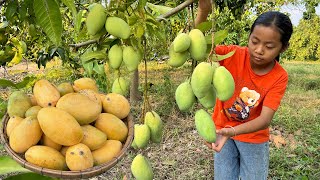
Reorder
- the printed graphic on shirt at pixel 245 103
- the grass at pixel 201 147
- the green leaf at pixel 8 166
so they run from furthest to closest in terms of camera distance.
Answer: the grass at pixel 201 147
the printed graphic on shirt at pixel 245 103
the green leaf at pixel 8 166

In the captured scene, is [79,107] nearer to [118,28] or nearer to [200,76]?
[118,28]

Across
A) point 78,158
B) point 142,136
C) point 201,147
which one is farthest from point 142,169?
point 201,147

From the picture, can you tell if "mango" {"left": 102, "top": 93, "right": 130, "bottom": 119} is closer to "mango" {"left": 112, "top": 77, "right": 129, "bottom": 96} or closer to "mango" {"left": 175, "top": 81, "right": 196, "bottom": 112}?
"mango" {"left": 112, "top": 77, "right": 129, "bottom": 96}

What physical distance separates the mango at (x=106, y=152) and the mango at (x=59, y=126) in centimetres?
7

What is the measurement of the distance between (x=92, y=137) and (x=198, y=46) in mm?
369

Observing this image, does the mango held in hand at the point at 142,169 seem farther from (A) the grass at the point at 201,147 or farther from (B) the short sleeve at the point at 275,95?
(A) the grass at the point at 201,147

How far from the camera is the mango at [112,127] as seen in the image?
1056 millimetres

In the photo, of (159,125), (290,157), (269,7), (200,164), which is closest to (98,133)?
(159,125)

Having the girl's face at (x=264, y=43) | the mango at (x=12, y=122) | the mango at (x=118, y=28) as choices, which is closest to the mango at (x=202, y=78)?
the mango at (x=118, y=28)

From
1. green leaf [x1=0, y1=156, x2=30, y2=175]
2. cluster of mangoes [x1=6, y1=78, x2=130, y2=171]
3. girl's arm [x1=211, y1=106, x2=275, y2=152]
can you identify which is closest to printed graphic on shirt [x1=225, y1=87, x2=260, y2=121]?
girl's arm [x1=211, y1=106, x2=275, y2=152]

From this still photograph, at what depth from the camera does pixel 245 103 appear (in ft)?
5.90

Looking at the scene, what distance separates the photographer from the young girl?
1544 millimetres

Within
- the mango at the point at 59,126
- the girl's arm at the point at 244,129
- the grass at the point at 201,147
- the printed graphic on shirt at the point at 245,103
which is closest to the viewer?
the mango at the point at 59,126

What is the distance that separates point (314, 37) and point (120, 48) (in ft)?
32.6
